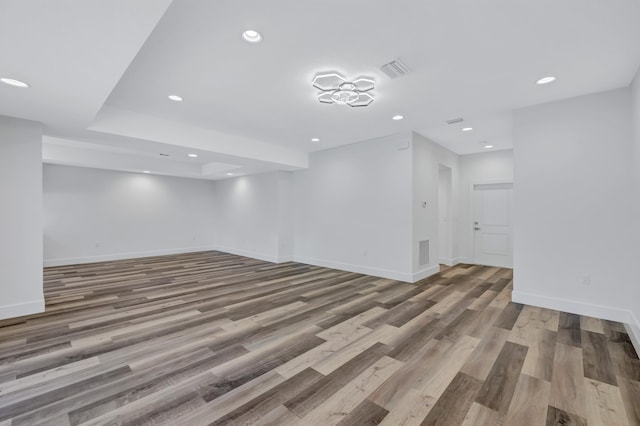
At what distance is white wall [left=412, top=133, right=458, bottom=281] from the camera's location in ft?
17.0

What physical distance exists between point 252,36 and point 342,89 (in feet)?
3.94

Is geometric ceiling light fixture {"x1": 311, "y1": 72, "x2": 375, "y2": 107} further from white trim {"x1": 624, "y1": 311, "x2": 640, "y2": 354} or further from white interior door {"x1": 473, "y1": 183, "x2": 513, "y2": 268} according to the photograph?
white interior door {"x1": 473, "y1": 183, "x2": 513, "y2": 268}

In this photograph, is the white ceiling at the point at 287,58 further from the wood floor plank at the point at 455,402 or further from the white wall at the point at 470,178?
the wood floor plank at the point at 455,402

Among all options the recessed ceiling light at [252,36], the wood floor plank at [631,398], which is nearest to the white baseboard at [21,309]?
the recessed ceiling light at [252,36]

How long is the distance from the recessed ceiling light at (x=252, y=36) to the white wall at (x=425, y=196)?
Result: 3.61 meters

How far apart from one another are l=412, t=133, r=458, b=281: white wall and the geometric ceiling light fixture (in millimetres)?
2140

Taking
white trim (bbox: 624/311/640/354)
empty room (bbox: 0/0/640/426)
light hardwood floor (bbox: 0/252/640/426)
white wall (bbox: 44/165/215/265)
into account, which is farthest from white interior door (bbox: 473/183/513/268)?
white wall (bbox: 44/165/215/265)

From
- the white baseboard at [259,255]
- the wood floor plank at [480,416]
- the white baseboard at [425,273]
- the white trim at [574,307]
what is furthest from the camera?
the white baseboard at [259,255]

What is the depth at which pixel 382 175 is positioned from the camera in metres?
5.53

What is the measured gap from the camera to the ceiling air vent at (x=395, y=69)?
8.98 ft

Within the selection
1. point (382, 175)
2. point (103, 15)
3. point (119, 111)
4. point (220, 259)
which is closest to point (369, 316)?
point (382, 175)

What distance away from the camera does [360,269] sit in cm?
586

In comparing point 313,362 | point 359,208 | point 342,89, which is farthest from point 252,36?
point 359,208

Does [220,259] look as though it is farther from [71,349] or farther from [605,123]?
[605,123]
